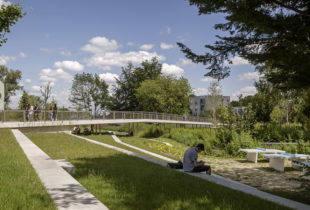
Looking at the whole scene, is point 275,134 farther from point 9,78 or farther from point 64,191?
point 9,78

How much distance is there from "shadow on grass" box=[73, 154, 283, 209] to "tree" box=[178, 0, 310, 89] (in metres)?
2.94

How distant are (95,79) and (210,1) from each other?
212 feet

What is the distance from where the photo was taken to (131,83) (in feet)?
227

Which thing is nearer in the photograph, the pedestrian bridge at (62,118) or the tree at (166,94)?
the pedestrian bridge at (62,118)

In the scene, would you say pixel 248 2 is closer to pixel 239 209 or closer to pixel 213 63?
pixel 213 63

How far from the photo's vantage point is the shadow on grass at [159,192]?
5.04 meters

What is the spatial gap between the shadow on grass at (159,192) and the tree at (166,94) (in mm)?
45694

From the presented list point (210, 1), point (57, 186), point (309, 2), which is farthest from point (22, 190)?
point (309, 2)

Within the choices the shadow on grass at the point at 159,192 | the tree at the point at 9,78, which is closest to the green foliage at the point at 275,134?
the shadow on grass at the point at 159,192

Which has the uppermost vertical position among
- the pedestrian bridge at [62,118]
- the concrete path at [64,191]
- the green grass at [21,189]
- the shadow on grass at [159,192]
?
the pedestrian bridge at [62,118]

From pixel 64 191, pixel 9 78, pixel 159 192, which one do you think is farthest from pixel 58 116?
pixel 9 78

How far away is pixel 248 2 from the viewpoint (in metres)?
5.94

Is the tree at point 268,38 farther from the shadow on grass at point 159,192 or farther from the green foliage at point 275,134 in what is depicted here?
the green foliage at point 275,134

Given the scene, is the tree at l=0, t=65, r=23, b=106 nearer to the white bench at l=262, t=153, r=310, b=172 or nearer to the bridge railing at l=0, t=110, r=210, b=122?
the bridge railing at l=0, t=110, r=210, b=122
